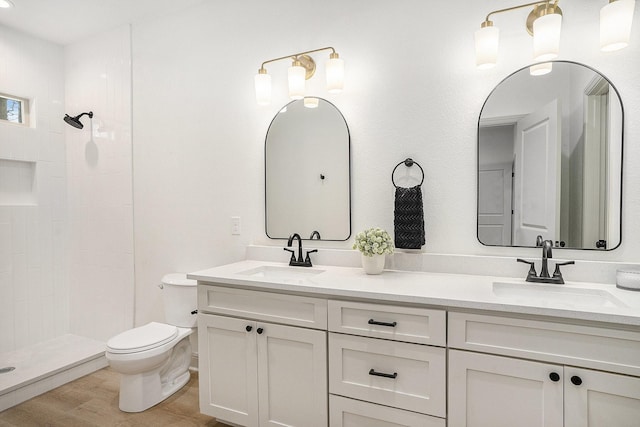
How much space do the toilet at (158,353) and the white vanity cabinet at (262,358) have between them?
1.40 ft

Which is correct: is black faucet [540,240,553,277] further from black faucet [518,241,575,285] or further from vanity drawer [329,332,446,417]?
vanity drawer [329,332,446,417]

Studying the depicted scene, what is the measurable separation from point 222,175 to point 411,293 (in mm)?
1637

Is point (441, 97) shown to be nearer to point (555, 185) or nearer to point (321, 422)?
point (555, 185)

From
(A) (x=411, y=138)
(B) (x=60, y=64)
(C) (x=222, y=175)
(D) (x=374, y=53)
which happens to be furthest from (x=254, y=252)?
(B) (x=60, y=64)

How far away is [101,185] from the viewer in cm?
304

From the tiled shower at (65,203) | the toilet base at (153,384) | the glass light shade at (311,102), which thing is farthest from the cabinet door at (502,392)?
the tiled shower at (65,203)

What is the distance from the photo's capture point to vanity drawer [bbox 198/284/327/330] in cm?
164

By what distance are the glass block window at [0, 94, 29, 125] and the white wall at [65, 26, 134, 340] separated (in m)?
0.23

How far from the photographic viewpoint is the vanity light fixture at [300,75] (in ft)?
Result: 6.63

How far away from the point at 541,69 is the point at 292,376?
190 centimetres

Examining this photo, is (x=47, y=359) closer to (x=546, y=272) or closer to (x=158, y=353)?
(x=158, y=353)

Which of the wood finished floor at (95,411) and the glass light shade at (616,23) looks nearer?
the glass light shade at (616,23)

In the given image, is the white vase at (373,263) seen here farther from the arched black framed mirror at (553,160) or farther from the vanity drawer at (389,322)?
the arched black framed mirror at (553,160)

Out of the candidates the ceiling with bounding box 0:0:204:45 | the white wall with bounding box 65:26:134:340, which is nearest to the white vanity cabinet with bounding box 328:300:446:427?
the white wall with bounding box 65:26:134:340
